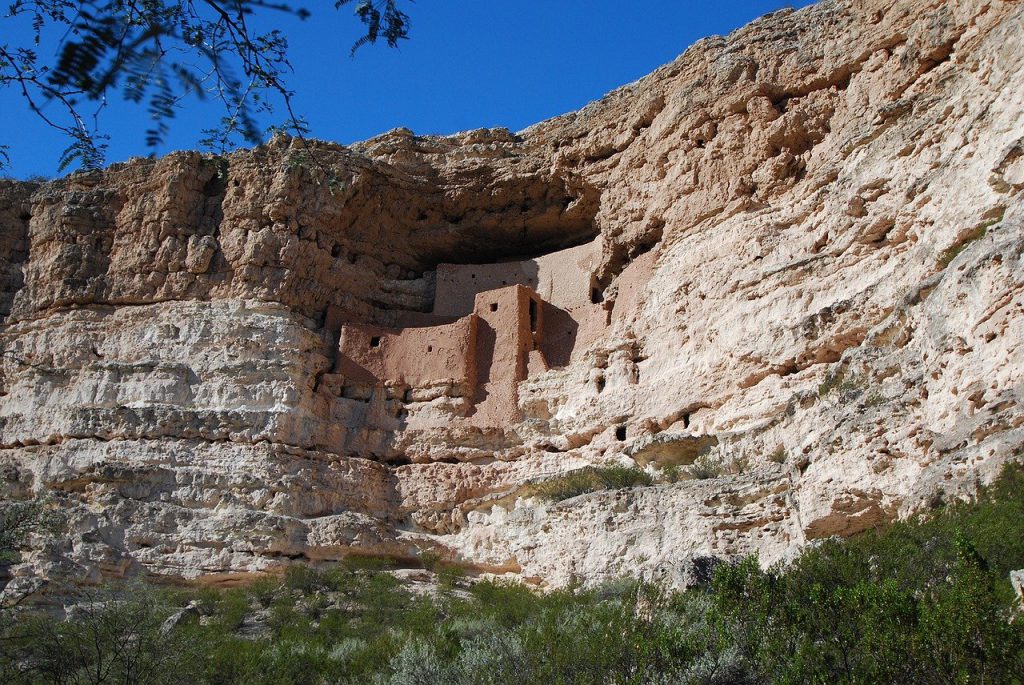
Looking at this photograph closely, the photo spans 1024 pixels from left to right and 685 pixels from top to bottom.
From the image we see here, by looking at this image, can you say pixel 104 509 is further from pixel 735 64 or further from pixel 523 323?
pixel 735 64

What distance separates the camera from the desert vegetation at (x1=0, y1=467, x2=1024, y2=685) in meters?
7.46

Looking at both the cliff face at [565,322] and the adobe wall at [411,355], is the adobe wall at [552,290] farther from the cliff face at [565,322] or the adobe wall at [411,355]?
the adobe wall at [411,355]

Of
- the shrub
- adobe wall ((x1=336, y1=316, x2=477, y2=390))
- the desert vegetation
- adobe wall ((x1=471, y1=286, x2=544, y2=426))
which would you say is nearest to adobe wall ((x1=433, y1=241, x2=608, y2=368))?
adobe wall ((x1=471, y1=286, x2=544, y2=426))

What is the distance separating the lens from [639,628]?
977 centimetres

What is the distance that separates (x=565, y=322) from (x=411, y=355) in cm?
300

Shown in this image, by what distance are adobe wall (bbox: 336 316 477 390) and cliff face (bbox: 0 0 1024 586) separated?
2.1 inches

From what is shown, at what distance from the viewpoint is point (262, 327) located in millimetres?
21562

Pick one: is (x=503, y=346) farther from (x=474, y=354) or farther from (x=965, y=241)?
(x=965, y=241)

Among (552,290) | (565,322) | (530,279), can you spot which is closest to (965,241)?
(565,322)

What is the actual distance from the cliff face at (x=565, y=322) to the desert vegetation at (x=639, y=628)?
1.19 meters

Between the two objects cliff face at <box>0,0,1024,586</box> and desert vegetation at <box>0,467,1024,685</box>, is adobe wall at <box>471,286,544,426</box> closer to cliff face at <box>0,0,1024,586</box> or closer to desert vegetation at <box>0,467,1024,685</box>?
cliff face at <box>0,0,1024,586</box>

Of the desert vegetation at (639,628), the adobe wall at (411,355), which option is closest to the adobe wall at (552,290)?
the adobe wall at (411,355)

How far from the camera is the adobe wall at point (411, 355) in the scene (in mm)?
21094

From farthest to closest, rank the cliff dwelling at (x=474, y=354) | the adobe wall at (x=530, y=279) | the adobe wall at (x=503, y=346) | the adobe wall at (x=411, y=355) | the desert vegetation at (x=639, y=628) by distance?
the adobe wall at (x=530, y=279) → the adobe wall at (x=411, y=355) → the cliff dwelling at (x=474, y=354) → the adobe wall at (x=503, y=346) → the desert vegetation at (x=639, y=628)
